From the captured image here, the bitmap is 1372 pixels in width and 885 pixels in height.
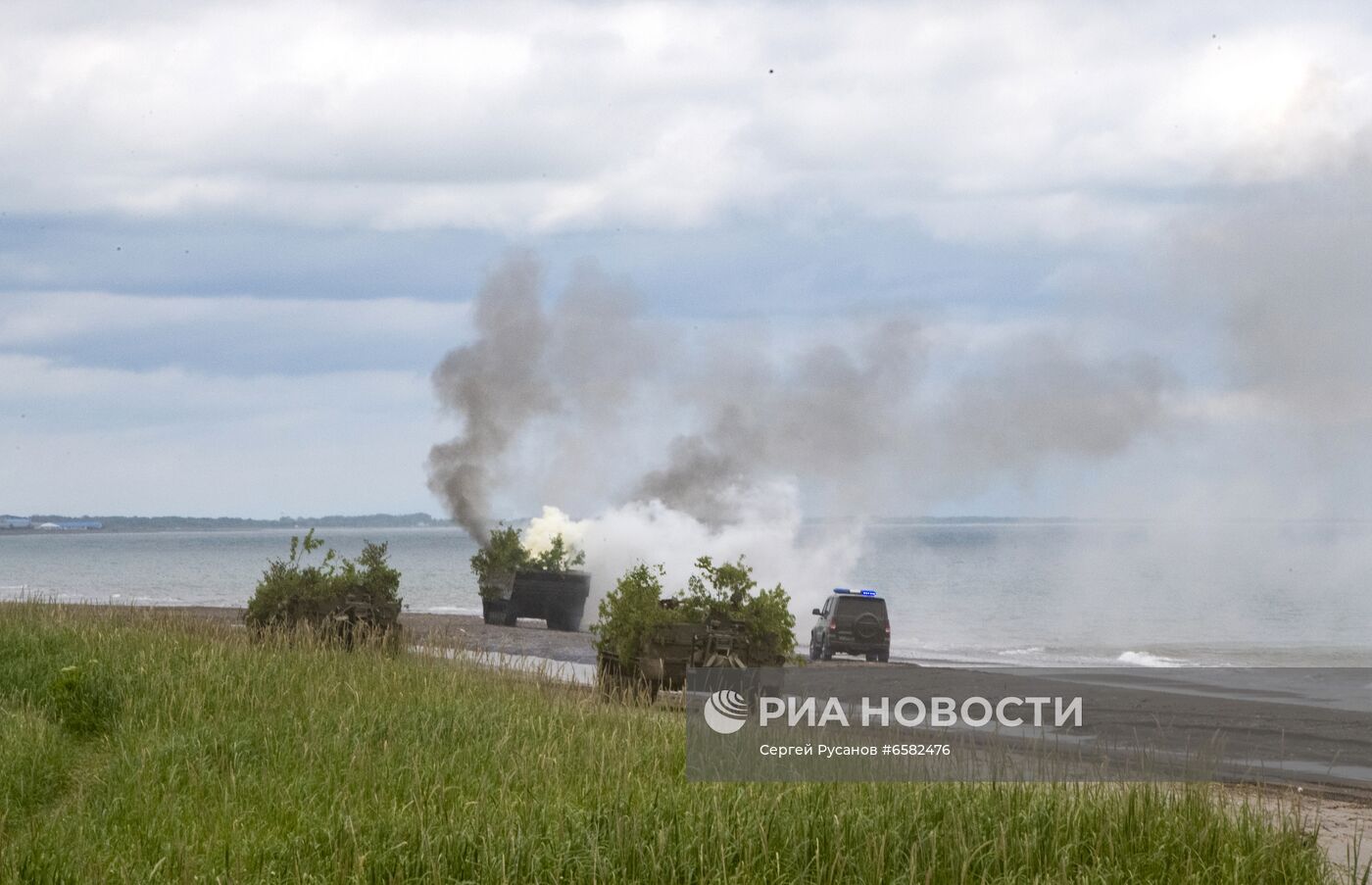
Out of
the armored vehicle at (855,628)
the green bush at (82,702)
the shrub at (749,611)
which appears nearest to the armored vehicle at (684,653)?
the shrub at (749,611)

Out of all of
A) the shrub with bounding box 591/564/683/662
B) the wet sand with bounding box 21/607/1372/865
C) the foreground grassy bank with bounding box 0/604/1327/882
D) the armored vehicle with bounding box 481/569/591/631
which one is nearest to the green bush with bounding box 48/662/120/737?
the foreground grassy bank with bounding box 0/604/1327/882

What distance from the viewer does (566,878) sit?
9.12 m

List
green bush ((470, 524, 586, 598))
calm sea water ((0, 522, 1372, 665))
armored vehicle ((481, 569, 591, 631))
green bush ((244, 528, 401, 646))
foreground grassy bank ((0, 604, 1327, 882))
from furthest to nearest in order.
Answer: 1. calm sea water ((0, 522, 1372, 665))
2. green bush ((470, 524, 586, 598))
3. armored vehicle ((481, 569, 591, 631))
4. green bush ((244, 528, 401, 646))
5. foreground grassy bank ((0, 604, 1327, 882))

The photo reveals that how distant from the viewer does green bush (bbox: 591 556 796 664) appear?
62.9 feet

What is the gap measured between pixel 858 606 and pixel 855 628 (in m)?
0.67

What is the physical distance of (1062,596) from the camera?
102938 millimetres

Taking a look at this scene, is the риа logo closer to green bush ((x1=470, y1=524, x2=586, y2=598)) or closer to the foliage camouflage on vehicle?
the foliage camouflage on vehicle

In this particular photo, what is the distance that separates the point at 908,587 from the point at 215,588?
180 feet

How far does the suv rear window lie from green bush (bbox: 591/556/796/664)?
16.1 meters

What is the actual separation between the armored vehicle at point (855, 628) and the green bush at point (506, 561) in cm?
1258

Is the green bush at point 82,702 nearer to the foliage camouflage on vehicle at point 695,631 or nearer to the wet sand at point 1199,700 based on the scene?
the wet sand at point 1199,700

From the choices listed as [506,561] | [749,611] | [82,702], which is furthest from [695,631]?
[506,561]

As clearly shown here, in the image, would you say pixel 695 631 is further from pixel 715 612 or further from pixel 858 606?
pixel 858 606

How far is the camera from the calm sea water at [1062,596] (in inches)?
2099
